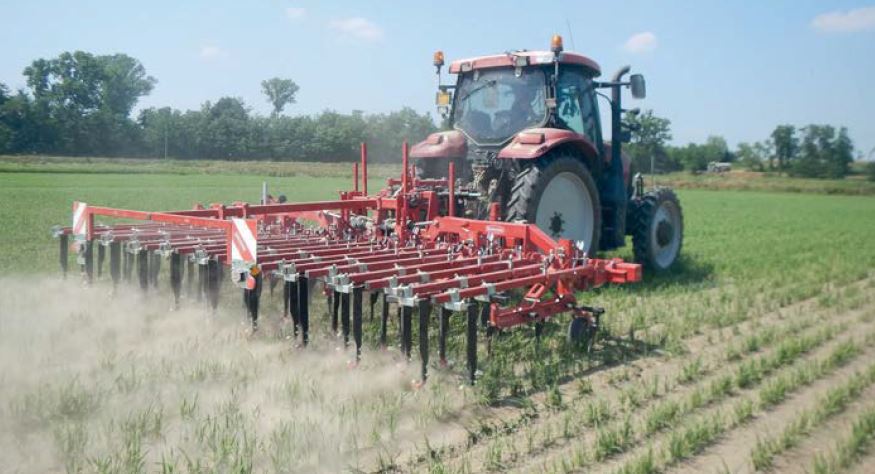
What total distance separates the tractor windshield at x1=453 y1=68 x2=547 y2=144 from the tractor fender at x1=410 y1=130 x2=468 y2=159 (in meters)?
0.13

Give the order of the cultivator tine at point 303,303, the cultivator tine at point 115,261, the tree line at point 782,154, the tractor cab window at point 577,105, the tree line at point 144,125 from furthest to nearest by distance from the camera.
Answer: the tree line at point 782,154 < the tree line at point 144,125 < the tractor cab window at point 577,105 < the cultivator tine at point 115,261 < the cultivator tine at point 303,303

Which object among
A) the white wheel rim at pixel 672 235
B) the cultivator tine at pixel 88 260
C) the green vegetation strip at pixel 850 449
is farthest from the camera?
the white wheel rim at pixel 672 235

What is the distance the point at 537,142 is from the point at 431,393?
301cm

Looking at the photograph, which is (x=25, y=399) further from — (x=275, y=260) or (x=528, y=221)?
(x=528, y=221)

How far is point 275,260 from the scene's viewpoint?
470 centimetres

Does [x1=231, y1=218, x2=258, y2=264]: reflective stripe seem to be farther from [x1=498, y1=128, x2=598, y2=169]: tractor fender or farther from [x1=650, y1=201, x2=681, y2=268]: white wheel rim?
[x1=650, y1=201, x2=681, y2=268]: white wheel rim

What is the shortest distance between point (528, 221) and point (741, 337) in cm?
185

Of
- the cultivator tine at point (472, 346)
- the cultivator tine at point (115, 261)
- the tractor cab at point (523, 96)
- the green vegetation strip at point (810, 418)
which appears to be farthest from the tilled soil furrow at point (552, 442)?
the cultivator tine at point (115, 261)

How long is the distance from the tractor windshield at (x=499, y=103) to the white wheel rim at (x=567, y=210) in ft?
2.14

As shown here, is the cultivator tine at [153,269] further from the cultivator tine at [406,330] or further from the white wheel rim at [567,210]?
the white wheel rim at [567,210]

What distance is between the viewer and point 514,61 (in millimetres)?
6867

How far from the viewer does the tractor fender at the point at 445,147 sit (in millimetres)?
7102

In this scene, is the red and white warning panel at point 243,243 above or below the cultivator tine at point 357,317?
above

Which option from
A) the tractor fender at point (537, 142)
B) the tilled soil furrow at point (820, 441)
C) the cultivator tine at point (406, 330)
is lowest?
the tilled soil furrow at point (820, 441)
